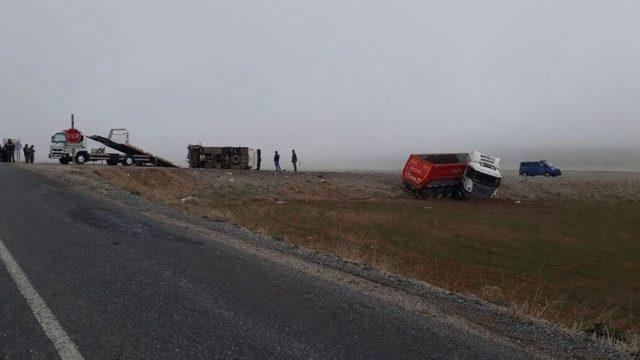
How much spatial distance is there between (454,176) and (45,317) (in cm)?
3472

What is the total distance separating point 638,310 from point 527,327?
762 cm

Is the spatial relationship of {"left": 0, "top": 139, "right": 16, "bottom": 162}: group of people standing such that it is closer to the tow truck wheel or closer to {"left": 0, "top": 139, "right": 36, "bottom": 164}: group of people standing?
{"left": 0, "top": 139, "right": 36, "bottom": 164}: group of people standing

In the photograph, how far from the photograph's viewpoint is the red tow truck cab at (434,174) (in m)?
36.3

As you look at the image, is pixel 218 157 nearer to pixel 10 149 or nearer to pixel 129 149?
pixel 129 149

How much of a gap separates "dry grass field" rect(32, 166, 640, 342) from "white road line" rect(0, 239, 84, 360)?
5976 millimetres

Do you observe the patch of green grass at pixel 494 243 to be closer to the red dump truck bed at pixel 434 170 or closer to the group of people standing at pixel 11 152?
the red dump truck bed at pixel 434 170

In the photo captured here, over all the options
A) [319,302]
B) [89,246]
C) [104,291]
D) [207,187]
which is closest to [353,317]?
[319,302]

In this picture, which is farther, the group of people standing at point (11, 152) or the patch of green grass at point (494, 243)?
the group of people standing at point (11, 152)

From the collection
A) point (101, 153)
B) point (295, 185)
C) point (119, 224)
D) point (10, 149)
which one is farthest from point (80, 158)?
point (119, 224)

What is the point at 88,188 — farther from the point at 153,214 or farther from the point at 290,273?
the point at 290,273

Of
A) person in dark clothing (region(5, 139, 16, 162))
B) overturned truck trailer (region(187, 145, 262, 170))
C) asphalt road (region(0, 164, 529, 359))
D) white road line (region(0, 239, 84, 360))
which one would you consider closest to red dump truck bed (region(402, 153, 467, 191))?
overturned truck trailer (region(187, 145, 262, 170))

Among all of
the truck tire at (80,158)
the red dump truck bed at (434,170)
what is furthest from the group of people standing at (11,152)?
the red dump truck bed at (434,170)

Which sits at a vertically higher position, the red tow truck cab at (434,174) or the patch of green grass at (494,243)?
the red tow truck cab at (434,174)

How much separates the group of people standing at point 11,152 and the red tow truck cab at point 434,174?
3124 centimetres
